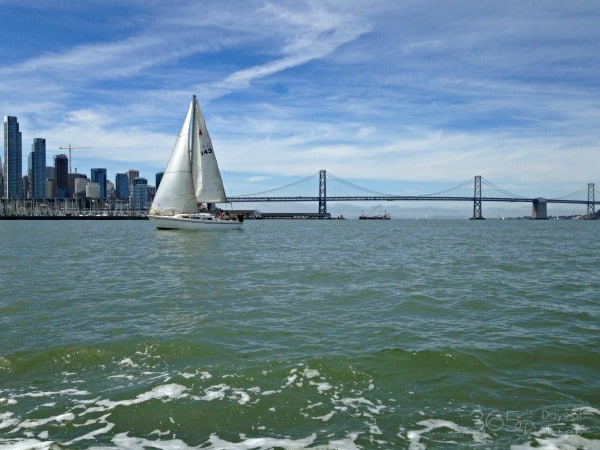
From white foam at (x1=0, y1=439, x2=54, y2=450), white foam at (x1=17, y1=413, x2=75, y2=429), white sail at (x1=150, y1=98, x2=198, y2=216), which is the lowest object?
white foam at (x1=0, y1=439, x2=54, y2=450)

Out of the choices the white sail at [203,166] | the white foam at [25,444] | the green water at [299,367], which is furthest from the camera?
the white sail at [203,166]

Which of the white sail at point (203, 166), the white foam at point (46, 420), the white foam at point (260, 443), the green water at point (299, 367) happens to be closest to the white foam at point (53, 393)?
the green water at point (299, 367)

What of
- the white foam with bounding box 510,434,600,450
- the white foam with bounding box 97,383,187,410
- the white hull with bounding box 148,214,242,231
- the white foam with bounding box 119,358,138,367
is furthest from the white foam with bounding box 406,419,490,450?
the white hull with bounding box 148,214,242,231

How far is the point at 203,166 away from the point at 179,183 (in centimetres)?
314

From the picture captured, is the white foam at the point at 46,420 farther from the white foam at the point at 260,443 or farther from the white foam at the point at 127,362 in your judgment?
the white foam at the point at 127,362

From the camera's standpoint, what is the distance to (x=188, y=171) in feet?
169

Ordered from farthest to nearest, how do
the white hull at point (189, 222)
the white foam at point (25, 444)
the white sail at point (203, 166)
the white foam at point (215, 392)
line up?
the white sail at point (203, 166) < the white hull at point (189, 222) < the white foam at point (215, 392) < the white foam at point (25, 444)

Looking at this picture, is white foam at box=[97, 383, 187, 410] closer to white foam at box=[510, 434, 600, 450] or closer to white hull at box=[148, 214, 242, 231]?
white foam at box=[510, 434, 600, 450]

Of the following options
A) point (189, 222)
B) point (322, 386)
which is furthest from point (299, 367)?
point (189, 222)

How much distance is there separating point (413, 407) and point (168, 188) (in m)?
48.2

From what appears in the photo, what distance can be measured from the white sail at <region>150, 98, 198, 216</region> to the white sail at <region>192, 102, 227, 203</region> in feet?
2.32

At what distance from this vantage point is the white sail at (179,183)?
51.2m

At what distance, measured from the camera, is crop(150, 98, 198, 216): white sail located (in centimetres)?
5122

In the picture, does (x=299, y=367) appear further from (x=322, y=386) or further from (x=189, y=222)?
(x=189, y=222)
